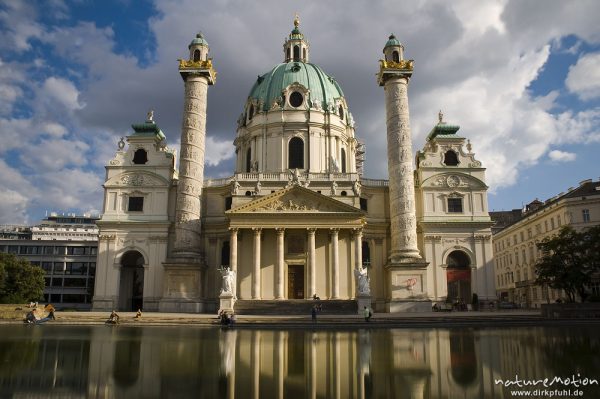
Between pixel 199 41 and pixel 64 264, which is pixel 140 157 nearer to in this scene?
pixel 199 41

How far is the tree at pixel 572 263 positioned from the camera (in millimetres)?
34875

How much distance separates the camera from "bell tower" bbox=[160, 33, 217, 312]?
4125 centimetres

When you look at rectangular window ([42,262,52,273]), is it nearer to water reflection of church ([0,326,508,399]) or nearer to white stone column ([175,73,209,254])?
white stone column ([175,73,209,254])

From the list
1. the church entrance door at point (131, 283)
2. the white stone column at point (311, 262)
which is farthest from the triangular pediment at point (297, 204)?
the church entrance door at point (131, 283)

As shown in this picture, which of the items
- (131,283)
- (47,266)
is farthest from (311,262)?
(47,266)

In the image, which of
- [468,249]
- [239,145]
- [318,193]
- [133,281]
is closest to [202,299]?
[133,281]

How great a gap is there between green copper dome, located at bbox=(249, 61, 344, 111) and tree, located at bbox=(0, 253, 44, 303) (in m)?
29.0

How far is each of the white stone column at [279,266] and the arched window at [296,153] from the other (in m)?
11.9

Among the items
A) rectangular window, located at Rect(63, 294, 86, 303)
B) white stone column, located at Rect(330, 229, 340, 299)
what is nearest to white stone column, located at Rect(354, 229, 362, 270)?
white stone column, located at Rect(330, 229, 340, 299)

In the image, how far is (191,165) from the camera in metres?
44.2

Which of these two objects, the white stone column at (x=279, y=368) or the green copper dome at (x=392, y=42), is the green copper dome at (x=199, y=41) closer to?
the green copper dome at (x=392, y=42)

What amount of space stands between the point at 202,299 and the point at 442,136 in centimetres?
2883

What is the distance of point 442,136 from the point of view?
50094 millimetres

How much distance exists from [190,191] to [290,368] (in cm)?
3425
